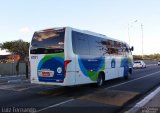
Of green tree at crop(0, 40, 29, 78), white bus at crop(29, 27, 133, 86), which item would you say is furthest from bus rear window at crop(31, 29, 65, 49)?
green tree at crop(0, 40, 29, 78)

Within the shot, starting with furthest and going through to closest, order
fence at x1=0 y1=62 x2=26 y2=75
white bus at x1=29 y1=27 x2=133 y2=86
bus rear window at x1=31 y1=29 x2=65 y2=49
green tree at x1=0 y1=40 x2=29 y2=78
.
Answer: green tree at x1=0 y1=40 x2=29 y2=78 → fence at x1=0 y1=62 x2=26 y2=75 → bus rear window at x1=31 y1=29 x2=65 y2=49 → white bus at x1=29 y1=27 x2=133 y2=86

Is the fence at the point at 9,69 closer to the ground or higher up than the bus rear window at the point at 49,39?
closer to the ground

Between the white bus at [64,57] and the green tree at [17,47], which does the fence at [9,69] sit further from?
the green tree at [17,47]

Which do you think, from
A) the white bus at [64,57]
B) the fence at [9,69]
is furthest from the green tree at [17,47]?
the white bus at [64,57]

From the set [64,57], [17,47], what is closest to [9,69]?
[64,57]

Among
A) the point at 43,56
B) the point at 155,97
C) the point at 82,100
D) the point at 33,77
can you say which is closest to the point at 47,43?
the point at 43,56

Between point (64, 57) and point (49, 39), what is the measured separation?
138cm

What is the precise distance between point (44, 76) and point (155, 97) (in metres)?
5.23

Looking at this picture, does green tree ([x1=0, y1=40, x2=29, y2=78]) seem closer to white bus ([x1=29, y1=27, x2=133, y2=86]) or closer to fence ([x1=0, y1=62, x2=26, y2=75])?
fence ([x1=0, y1=62, x2=26, y2=75])

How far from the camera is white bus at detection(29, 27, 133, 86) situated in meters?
15.3

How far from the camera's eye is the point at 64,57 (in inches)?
599

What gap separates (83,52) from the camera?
16.8 metres

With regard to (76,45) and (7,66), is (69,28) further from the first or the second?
(7,66)

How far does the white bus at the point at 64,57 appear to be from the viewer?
1530 cm
